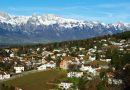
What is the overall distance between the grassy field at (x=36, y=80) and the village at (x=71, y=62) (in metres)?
2.95

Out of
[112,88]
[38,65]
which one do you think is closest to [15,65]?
[38,65]

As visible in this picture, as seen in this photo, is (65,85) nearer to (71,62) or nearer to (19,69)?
(71,62)

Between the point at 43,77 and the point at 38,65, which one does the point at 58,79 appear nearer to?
the point at 43,77

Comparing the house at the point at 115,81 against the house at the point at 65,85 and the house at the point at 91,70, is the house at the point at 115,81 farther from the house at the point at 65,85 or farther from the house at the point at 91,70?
the house at the point at 91,70

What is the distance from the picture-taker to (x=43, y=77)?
96250 mm

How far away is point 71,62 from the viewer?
117 m

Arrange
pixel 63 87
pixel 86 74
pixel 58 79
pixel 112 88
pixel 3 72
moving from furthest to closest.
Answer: pixel 3 72 < pixel 86 74 < pixel 58 79 < pixel 63 87 < pixel 112 88

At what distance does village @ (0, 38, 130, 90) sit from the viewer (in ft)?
312

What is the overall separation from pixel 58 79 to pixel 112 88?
723 inches

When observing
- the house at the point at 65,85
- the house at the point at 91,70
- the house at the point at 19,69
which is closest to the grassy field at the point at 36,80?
the house at the point at 65,85

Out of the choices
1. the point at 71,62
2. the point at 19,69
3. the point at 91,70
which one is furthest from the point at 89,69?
the point at 19,69

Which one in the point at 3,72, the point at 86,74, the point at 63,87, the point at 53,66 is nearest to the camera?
the point at 63,87

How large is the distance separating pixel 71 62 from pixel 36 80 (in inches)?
1059

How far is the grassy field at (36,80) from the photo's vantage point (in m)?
82.4
